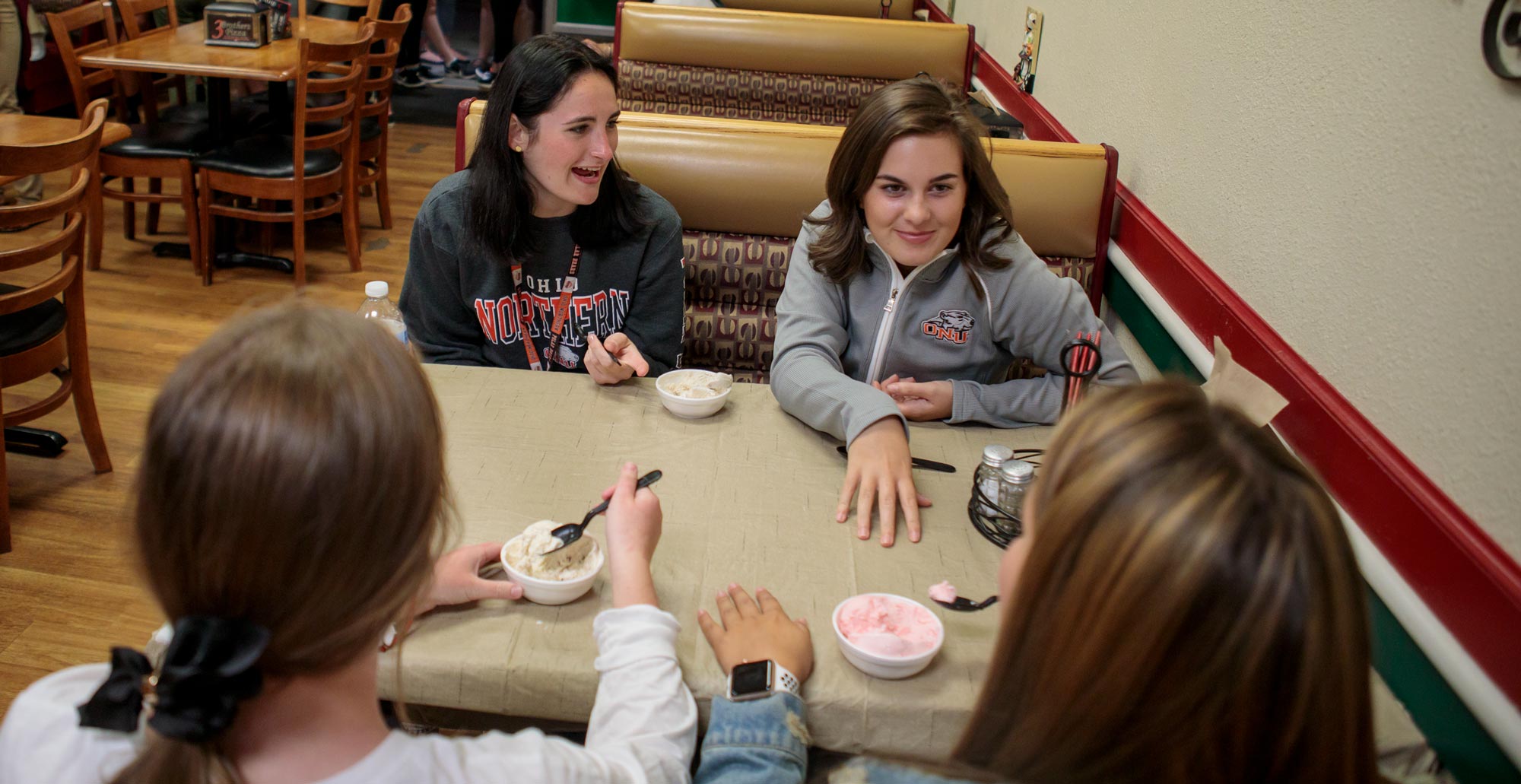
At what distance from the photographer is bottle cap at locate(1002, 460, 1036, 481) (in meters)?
1.34

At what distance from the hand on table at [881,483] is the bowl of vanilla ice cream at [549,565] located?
342 millimetres

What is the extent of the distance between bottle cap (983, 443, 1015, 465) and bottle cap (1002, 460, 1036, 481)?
32 millimetres

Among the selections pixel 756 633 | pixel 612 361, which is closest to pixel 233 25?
pixel 612 361

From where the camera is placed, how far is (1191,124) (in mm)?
1871

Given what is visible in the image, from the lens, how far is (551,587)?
1.15m

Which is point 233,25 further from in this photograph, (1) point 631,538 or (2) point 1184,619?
(2) point 1184,619

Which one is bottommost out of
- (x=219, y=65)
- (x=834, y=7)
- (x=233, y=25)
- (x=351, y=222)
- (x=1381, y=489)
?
(x=351, y=222)

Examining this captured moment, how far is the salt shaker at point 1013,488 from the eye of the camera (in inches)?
52.9

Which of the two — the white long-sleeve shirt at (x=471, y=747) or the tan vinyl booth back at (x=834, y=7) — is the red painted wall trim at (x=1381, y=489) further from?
the tan vinyl booth back at (x=834, y=7)

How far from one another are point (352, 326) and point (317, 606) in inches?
8.6

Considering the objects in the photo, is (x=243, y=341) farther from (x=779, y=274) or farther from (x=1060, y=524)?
(x=779, y=274)

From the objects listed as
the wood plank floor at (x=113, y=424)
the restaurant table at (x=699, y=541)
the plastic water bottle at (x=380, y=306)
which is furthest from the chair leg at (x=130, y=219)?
the restaurant table at (x=699, y=541)

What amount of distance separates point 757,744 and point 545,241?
46.6 inches

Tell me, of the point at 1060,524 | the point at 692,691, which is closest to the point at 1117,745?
the point at 1060,524
